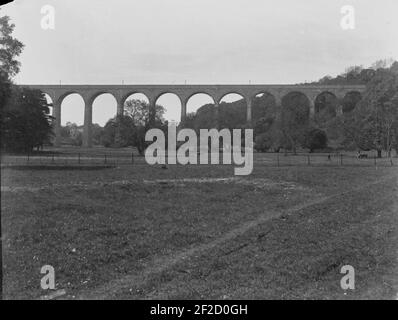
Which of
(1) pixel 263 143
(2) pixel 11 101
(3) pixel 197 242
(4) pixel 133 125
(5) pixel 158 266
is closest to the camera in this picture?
(5) pixel 158 266

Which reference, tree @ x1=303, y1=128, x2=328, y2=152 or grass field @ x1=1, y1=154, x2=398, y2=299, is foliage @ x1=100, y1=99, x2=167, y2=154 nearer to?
tree @ x1=303, y1=128, x2=328, y2=152

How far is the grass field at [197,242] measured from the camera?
659 cm

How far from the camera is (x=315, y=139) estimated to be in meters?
51.0

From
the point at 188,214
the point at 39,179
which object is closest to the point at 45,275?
the point at 188,214

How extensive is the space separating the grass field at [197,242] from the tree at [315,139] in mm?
36753

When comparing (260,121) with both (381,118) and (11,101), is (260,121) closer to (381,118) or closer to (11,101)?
(381,118)

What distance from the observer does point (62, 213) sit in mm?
10789

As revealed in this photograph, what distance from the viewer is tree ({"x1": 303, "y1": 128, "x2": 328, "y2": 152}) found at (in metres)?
50.8

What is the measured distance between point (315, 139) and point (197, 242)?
44.8 m

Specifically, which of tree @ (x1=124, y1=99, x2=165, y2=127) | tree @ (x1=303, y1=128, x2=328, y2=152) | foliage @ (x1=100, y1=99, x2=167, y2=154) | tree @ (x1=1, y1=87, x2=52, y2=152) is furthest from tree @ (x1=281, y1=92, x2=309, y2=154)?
tree @ (x1=1, y1=87, x2=52, y2=152)

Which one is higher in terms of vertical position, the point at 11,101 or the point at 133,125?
the point at 133,125

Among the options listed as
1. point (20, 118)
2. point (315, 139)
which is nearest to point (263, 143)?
point (315, 139)

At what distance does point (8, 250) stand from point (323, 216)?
7.60 m
